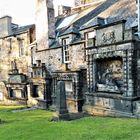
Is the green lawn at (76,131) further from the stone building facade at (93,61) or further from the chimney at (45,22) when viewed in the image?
the chimney at (45,22)

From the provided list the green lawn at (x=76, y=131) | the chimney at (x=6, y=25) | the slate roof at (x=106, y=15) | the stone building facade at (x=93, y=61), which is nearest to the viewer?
the green lawn at (x=76, y=131)

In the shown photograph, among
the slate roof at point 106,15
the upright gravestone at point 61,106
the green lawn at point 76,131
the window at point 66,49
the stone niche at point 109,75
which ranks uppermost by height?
the slate roof at point 106,15

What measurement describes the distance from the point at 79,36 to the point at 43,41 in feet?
15.8

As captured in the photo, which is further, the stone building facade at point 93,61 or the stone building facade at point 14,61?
the stone building facade at point 14,61

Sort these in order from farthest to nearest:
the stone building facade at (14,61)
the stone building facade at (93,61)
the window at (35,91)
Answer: the stone building facade at (14,61) → the window at (35,91) → the stone building facade at (93,61)

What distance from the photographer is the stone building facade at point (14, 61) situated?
28.8 metres

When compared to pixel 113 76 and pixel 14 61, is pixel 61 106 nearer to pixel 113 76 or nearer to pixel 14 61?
pixel 113 76

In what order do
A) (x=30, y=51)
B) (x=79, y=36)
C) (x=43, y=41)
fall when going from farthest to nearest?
(x=30, y=51) < (x=43, y=41) < (x=79, y=36)

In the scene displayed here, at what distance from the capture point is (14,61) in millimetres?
31422

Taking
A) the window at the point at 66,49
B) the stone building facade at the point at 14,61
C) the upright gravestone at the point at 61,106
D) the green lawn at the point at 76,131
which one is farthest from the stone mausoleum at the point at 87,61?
the green lawn at the point at 76,131

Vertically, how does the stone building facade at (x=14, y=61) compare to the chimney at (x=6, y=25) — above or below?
below

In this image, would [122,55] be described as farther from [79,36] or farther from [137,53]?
[79,36]

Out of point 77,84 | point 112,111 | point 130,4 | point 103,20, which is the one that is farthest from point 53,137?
point 130,4

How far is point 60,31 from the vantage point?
26016 millimetres
